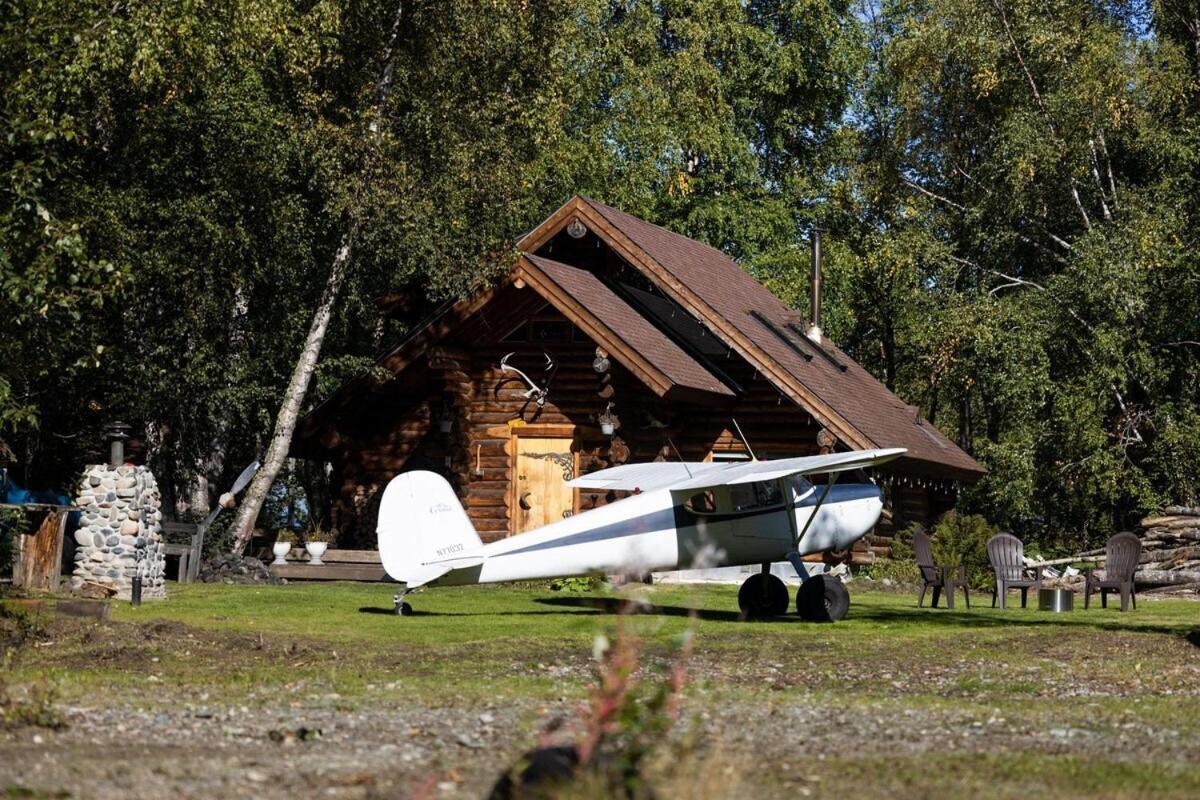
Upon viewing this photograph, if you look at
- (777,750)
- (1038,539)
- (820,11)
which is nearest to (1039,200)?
(1038,539)

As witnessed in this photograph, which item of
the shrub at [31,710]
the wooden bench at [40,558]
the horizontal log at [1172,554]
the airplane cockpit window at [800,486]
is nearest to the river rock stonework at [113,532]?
the wooden bench at [40,558]

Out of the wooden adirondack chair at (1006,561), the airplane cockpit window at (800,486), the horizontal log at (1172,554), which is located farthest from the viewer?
the horizontal log at (1172,554)

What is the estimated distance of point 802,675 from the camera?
1348cm

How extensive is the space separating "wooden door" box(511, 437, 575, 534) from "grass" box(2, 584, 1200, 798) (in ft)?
28.6

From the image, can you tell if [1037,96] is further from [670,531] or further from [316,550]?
[670,531]

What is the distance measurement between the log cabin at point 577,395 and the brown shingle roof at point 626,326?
0.16 feet

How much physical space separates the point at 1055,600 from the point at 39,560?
560 inches

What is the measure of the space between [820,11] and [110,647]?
36924 mm

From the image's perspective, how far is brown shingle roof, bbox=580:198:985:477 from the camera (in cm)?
2898

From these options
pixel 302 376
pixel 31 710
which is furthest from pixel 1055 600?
pixel 31 710

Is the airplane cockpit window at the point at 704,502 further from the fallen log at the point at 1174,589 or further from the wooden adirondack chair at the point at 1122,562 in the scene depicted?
the fallen log at the point at 1174,589

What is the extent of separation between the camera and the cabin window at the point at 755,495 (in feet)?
68.7

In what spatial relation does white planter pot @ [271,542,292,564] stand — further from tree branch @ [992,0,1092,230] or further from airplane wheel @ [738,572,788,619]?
tree branch @ [992,0,1092,230]

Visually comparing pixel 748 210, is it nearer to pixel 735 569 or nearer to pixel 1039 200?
pixel 1039 200
